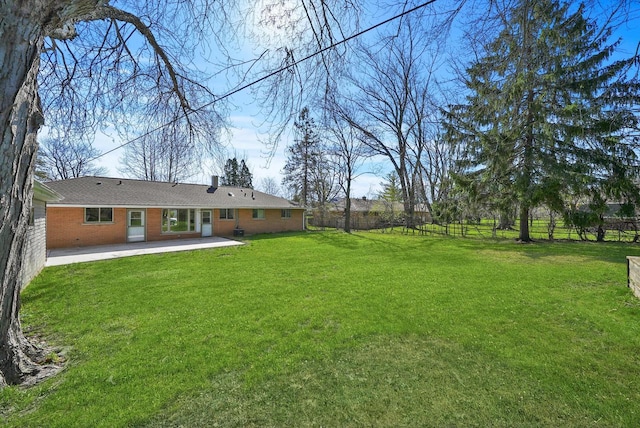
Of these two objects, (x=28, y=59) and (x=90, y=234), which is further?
(x=90, y=234)

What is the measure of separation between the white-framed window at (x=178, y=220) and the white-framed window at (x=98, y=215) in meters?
2.37

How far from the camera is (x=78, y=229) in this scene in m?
12.1

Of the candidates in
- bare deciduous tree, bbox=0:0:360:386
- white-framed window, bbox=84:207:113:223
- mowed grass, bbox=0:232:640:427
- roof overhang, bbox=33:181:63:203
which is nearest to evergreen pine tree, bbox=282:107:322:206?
white-framed window, bbox=84:207:113:223

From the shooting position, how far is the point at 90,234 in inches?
489

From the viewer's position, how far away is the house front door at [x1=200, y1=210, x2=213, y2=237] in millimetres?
16562

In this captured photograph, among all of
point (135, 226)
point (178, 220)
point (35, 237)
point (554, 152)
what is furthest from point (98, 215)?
point (554, 152)

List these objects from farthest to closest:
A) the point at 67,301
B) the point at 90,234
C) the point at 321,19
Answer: the point at 90,234, the point at 67,301, the point at 321,19

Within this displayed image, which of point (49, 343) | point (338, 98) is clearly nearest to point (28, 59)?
point (338, 98)

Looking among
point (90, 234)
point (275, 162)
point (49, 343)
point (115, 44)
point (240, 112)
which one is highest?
point (115, 44)

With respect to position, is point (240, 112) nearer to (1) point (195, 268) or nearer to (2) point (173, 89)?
(2) point (173, 89)

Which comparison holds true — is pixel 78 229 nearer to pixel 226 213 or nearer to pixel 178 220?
pixel 178 220

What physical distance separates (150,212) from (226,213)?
4353mm

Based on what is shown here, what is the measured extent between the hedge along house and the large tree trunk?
6210mm

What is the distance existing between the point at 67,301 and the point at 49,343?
212 centimetres
